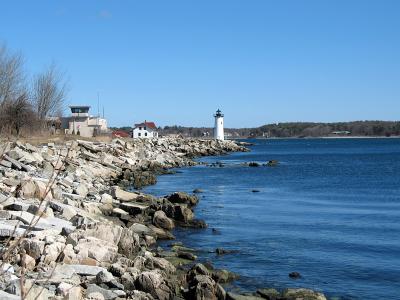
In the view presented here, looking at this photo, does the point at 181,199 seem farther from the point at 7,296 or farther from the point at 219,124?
the point at 219,124

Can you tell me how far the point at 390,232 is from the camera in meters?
17.7

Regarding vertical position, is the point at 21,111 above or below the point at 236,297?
above

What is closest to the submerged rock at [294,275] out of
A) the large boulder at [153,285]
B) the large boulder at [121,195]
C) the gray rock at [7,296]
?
the large boulder at [153,285]

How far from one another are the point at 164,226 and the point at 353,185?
22.7 metres

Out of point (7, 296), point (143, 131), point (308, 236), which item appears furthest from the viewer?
point (143, 131)

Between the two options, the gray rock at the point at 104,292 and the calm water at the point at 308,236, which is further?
the calm water at the point at 308,236

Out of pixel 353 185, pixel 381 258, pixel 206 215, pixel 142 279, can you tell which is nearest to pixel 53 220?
pixel 142 279

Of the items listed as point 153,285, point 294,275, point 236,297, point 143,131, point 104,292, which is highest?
point 143,131

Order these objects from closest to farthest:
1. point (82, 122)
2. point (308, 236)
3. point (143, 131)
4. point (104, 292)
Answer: point (104, 292)
point (308, 236)
point (82, 122)
point (143, 131)

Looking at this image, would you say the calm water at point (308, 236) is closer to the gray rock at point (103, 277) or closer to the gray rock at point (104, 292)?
the gray rock at point (103, 277)

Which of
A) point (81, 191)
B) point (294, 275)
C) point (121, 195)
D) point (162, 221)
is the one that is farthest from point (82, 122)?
point (294, 275)

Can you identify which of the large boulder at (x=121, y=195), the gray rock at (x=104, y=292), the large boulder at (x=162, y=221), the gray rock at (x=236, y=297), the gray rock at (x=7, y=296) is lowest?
the gray rock at (x=236, y=297)

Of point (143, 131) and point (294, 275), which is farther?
point (143, 131)

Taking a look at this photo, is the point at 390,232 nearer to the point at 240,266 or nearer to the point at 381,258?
the point at 381,258
